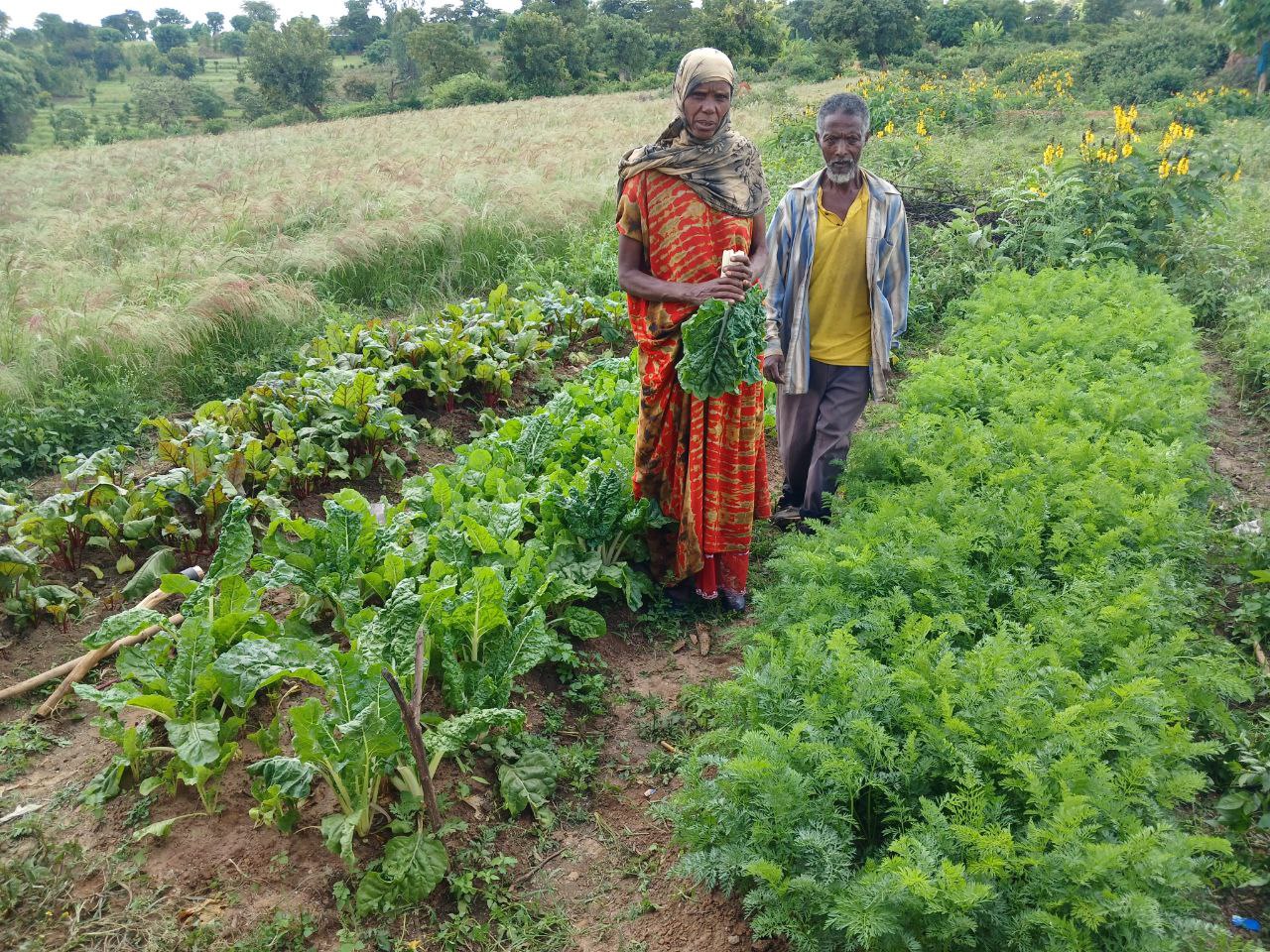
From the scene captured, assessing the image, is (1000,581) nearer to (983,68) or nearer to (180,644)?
→ (180,644)

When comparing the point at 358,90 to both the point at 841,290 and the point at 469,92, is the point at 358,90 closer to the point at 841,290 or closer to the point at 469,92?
the point at 469,92

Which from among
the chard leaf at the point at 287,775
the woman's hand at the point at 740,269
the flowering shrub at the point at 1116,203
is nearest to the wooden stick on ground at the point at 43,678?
the chard leaf at the point at 287,775

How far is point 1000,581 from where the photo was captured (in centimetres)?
331

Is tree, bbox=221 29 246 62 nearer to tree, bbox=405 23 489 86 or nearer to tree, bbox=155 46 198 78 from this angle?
tree, bbox=155 46 198 78

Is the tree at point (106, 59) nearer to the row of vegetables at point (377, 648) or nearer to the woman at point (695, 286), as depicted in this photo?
the row of vegetables at point (377, 648)

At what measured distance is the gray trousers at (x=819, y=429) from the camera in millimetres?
4566

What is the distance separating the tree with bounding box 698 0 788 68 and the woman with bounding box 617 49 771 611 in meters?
36.1

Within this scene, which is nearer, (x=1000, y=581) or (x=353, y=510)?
(x=1000, y=581)

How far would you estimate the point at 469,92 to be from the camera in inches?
1448

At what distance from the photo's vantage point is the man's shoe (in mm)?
4941

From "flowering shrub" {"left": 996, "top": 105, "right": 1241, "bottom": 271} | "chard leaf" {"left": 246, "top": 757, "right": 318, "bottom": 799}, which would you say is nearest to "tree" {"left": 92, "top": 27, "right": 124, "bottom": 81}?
"flowering shrub" {"left": 996, "top": 105, "right": 1241, "bottom": 271}

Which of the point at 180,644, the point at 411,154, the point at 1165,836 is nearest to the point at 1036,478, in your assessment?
the point at 1165,836

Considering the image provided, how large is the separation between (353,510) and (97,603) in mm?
1531

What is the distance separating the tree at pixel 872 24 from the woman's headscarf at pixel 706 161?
1284 inches
